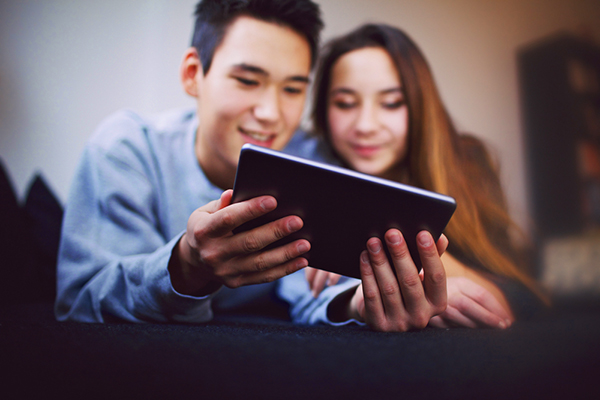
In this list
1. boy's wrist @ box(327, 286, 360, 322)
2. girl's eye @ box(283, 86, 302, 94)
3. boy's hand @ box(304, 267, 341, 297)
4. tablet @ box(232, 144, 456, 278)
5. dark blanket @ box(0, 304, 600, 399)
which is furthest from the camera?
girl's eye @ box(283, 86, 302, 94)

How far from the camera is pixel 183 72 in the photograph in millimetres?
932

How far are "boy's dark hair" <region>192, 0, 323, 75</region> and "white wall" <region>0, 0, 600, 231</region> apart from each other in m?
0.72

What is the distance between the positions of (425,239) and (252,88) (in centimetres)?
57

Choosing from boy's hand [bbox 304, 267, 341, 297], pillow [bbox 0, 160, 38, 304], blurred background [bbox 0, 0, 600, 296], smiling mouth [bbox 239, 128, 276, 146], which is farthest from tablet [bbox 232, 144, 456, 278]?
blurred background [bbox 0, 0, 600, 296]

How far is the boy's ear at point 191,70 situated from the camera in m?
0.91

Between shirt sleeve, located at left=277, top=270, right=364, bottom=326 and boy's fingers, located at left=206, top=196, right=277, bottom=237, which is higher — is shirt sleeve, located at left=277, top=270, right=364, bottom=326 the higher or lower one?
the lower one

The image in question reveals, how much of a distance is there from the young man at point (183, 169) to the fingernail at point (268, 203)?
0.15m

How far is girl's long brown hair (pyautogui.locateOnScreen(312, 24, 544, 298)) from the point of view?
0.84 m

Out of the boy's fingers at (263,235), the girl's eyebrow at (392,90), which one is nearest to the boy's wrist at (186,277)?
the boy's fingers at (263,235)

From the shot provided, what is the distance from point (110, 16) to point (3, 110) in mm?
610

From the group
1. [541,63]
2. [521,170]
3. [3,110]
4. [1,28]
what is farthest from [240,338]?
[541,63]

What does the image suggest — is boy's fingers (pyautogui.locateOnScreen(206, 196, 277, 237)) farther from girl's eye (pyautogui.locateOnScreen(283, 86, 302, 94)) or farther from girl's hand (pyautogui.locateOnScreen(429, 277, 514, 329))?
girl's eye (pyautogui.locateOnScreen(283, 86, 302, 94))

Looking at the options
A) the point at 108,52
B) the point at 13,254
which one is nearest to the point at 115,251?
the point at 13,254

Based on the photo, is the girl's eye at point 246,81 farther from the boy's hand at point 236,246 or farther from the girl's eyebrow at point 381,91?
the boy's hand at point 236,246
